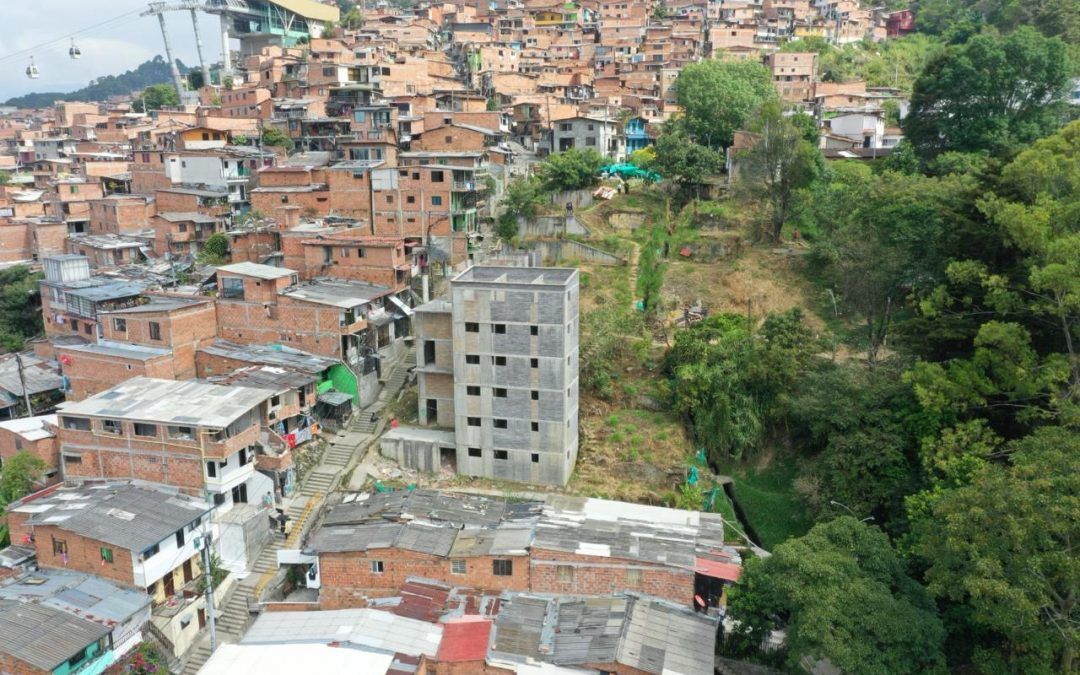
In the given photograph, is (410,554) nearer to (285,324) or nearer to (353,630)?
(353,630)

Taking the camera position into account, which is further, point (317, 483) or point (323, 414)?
point (323, 414)

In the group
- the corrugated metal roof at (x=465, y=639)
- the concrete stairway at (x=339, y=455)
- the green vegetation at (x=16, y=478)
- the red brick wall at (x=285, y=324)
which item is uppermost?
the red brick wall at (x=285, y=324)

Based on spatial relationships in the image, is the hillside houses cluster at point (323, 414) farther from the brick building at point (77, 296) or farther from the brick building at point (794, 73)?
the brick building at point (794, 73)

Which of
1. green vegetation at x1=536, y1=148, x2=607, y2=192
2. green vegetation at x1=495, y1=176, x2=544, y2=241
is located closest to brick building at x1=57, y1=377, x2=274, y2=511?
green vegetation at x1=495, y1=176, x2=544, y2=241

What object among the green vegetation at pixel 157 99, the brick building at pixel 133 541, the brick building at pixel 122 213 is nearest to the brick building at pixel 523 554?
the brick building at pixel 133 541

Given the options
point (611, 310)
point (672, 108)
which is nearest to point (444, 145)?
point (611, 310)

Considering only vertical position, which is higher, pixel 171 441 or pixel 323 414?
pixel 171 441

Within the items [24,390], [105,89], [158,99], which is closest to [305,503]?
[24,390]
